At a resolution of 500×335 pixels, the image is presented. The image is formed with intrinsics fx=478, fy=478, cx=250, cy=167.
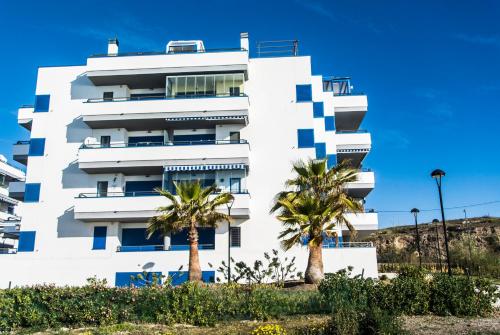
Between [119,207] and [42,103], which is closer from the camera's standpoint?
[119,207]

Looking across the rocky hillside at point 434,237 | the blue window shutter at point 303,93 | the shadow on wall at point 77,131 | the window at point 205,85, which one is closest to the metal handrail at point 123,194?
the shadow on wall at point 77,131

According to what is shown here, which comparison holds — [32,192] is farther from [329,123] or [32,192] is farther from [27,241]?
[329,123]

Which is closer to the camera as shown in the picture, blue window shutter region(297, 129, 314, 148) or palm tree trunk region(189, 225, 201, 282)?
palm tree trunk region(189, 225, 201, 282)

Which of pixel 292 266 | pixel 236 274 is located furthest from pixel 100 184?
pixel 292 266

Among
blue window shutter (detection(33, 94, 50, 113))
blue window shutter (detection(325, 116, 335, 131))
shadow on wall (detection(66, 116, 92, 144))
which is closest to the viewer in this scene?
shadow on wall (detection(66, 116, 92, 144))

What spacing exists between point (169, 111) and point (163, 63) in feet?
13.6

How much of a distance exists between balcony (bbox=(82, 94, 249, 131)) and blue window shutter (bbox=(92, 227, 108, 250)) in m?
8.54

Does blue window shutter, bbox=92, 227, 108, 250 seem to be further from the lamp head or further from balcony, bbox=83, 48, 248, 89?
the lamp head

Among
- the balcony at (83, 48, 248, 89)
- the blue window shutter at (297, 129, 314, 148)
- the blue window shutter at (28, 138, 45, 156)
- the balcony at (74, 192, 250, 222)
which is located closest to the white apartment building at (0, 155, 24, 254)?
the blue window shutter at (28, 138, 45, 156)

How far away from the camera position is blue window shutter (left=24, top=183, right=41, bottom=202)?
1506 inches

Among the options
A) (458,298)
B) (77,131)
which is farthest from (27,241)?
(458,298)

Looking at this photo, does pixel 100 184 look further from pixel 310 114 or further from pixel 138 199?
pixel 310 114

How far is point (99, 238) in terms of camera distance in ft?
123

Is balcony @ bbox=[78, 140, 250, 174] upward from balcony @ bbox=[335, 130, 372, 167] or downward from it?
downward
